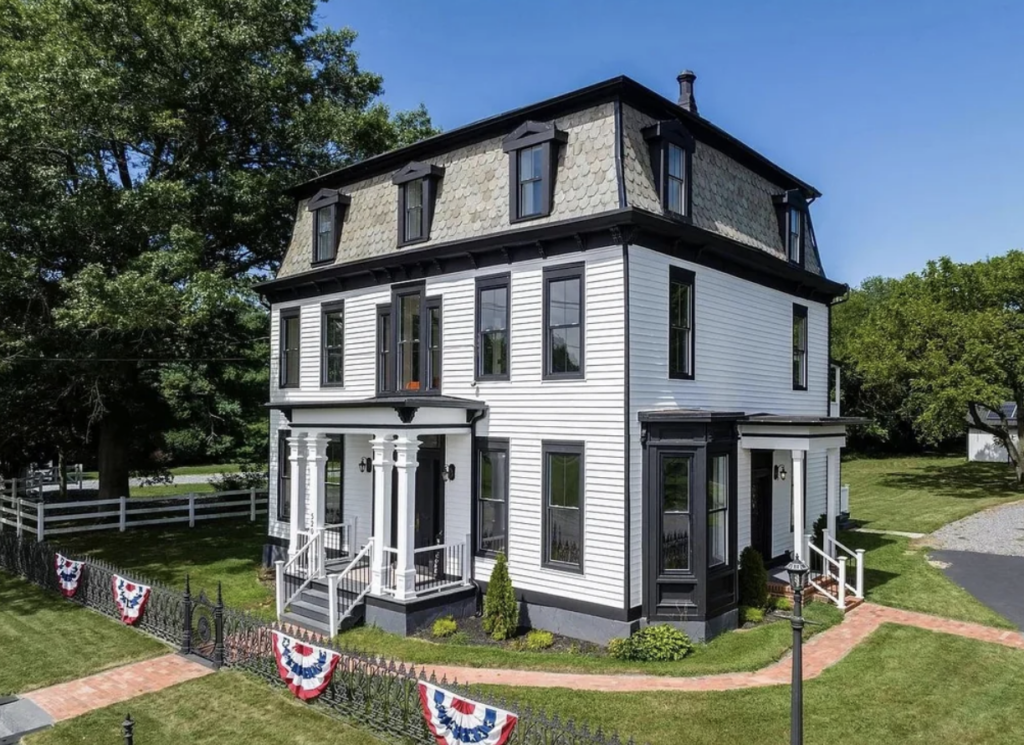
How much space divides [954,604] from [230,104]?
913 inches

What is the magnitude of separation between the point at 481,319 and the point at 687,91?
7.48 metres

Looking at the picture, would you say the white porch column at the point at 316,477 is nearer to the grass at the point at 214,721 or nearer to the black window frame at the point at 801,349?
the grass at the point at 214,721

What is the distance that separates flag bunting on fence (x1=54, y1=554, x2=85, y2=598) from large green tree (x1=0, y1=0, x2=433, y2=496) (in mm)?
5731

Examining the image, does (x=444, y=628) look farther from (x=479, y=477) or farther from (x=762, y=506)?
(x=762, y=506)

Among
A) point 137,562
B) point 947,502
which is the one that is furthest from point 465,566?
point 947,502

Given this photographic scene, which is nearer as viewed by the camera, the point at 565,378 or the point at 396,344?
the point at 565,378

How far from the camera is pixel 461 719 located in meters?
8.09

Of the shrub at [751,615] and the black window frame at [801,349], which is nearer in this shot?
the shrub at [751,615]

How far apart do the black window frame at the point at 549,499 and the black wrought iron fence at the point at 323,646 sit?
3.18 m

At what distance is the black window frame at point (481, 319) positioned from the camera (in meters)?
14.2

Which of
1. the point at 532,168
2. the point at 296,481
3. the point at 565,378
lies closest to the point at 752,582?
the point at 565,378

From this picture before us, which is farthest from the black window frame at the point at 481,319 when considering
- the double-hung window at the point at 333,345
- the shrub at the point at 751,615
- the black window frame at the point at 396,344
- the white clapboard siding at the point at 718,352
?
→ the shrub at the point at 751,615

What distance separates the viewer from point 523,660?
1174cm

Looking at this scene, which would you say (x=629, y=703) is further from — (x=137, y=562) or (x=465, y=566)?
(x=137, y=562)
